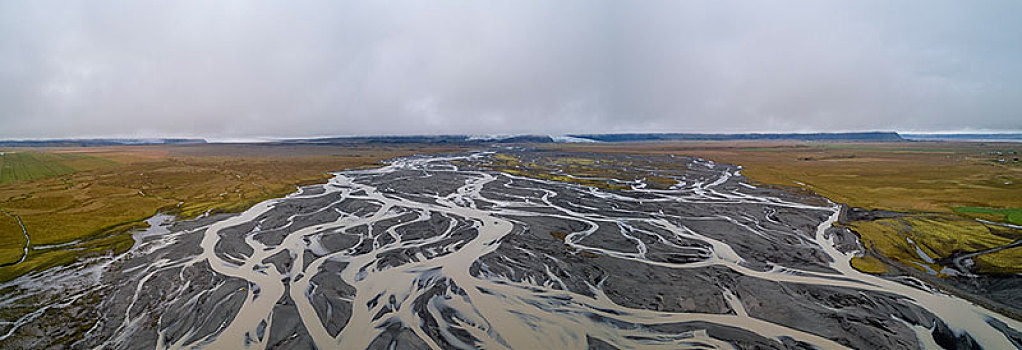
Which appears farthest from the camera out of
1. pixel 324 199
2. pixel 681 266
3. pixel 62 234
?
pixel 324 199

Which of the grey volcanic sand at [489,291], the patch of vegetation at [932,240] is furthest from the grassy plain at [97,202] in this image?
the patch of vegetation at [932,240]

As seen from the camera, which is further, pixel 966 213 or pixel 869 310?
pixel 966 213

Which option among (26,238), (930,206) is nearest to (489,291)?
(26,238)

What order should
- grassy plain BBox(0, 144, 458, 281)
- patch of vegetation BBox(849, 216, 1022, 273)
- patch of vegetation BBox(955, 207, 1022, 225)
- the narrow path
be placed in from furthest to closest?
patch of vegetation BBox(955, 207, 1022, 225)
grassy plain BBox(0, 144, 458, 281)
the narrow path
patch of vegetation BBox(849, 216, 1022, 273)

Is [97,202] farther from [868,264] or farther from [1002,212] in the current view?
[1002,212]

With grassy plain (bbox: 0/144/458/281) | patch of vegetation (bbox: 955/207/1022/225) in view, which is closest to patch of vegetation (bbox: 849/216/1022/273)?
patch of vegetation (bbox: 955/207/1022/225)

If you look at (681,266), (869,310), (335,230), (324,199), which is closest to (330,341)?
(335,230)

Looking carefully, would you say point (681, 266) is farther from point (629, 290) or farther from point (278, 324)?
point (278, 324)

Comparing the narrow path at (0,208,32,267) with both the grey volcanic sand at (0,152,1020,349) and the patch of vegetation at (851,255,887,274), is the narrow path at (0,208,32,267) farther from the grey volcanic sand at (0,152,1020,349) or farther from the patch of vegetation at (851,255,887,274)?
the patch of vegetation at (851,255,887,274)
